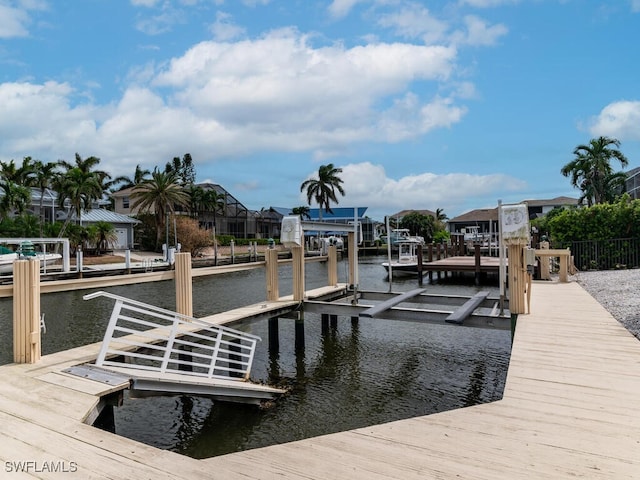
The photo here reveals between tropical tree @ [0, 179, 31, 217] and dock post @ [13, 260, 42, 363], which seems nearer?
dock post @ [13, 260, 42, 363]

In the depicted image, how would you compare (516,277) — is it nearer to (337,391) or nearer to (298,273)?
(337,391)

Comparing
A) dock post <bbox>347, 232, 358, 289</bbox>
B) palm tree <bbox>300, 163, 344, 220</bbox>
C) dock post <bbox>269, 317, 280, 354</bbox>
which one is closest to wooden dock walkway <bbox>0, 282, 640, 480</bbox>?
dock post <bbox>269, 317, 280, 354</bbox>

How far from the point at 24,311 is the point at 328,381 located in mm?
5431

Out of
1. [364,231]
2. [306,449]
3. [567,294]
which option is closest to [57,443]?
[306,449]

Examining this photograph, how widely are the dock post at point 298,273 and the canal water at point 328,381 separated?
4.43 ft

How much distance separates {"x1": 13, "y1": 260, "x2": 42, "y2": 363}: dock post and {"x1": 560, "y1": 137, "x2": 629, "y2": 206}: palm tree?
4401 centimetres

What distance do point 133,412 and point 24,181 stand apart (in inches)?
1422

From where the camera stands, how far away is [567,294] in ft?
40.3

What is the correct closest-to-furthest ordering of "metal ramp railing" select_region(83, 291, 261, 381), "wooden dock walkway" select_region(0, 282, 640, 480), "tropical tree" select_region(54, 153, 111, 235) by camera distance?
"wooden dock walkway" select_region(0, 282, 640, 480) → "metal ramp railing" select_region(83, 291, 261, 381) → "tropical tree" select_region(54, 153, 111, 235)

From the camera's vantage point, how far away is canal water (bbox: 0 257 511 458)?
6672mm

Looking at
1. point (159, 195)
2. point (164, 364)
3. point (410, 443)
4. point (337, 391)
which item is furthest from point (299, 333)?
point (159, 195)

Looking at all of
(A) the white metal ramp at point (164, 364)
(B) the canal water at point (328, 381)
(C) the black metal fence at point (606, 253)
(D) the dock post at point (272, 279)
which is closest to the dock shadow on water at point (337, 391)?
(B) the canal water at point (328, 381)

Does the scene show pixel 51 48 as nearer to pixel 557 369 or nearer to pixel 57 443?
pixel 57 443

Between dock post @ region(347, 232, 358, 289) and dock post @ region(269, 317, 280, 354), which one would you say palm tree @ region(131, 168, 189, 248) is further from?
dock post @ region(269, 317, 280, 354)
